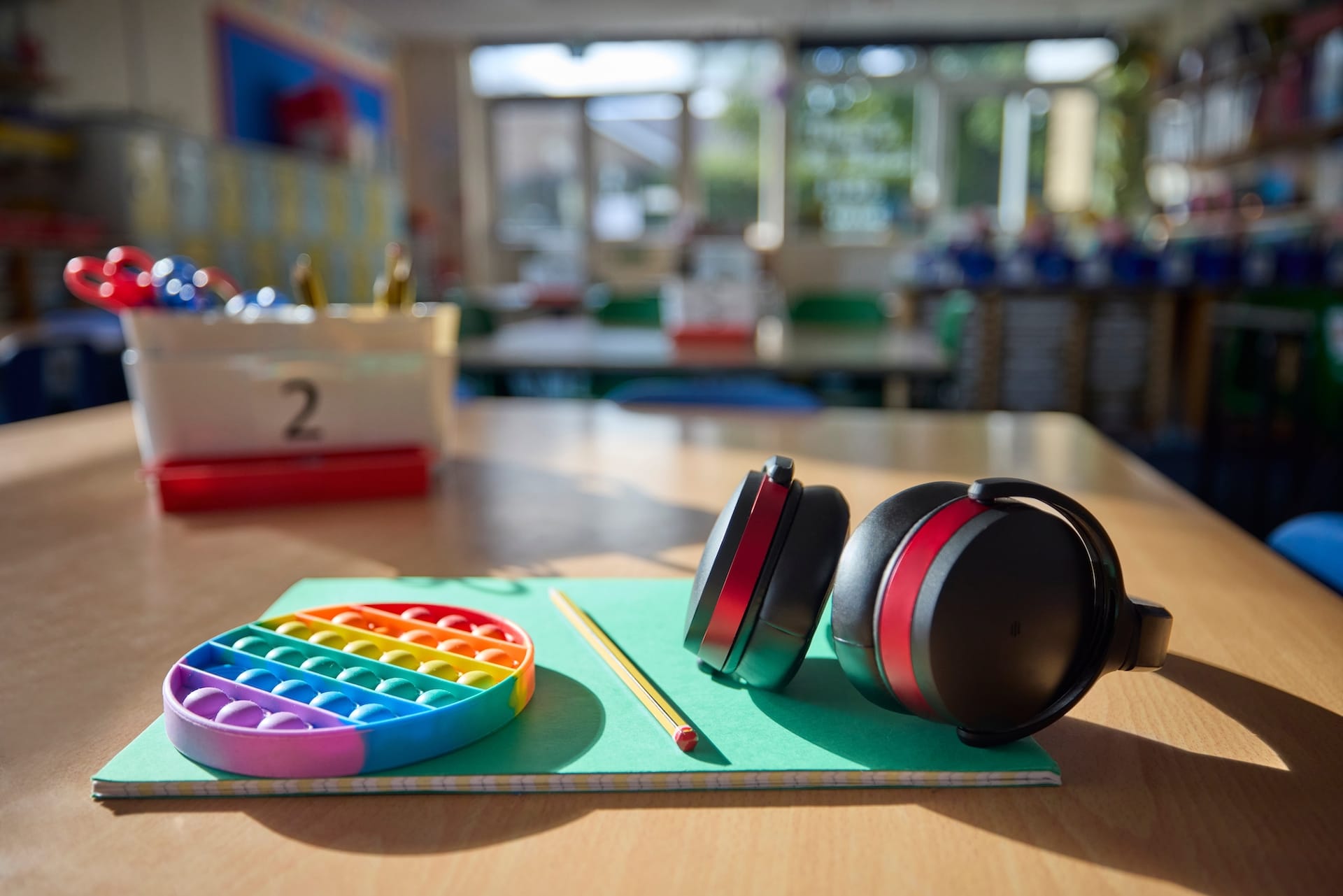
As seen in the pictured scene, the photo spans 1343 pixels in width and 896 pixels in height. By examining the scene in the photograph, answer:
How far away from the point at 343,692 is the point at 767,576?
227mm

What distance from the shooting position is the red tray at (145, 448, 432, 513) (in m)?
1.01

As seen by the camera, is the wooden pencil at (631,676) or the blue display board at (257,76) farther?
the blue display board at (257,76)

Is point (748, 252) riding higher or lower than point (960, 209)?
lower

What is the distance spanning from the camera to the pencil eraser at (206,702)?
0.49m

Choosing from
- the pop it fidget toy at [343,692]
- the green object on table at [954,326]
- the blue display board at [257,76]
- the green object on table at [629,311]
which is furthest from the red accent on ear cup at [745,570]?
the blue display board at [257,76]

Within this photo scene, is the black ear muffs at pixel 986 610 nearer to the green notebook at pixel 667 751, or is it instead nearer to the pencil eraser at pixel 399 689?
the green notebook at pixel 667 751

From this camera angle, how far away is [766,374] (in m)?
2.53

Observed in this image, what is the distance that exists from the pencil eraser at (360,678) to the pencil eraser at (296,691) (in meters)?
0.02

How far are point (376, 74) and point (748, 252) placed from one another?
612cm

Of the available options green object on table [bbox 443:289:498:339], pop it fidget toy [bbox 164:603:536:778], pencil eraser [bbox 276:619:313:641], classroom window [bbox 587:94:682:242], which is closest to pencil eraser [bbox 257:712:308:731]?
pop it fidget toy [bbox 164:603:536:778]

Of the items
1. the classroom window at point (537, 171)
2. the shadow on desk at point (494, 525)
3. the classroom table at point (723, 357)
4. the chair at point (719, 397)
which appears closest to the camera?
the shadow on desk at point (494, 525)

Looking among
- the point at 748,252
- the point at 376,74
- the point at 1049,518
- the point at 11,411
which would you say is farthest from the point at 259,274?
the point at 1049,518

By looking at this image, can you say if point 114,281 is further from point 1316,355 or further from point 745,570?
point 1316,355

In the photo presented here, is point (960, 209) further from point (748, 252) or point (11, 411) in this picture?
point (11, 411)
